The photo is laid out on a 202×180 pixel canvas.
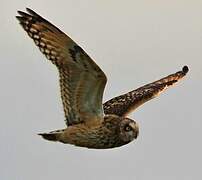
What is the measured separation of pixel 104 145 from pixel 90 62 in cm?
164

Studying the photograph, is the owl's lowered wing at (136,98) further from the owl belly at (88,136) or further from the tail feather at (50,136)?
the tail feather at (50,136)

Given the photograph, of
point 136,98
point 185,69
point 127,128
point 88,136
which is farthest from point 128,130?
point 185,69

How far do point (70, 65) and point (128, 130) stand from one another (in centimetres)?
151

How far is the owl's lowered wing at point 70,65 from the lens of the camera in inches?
497

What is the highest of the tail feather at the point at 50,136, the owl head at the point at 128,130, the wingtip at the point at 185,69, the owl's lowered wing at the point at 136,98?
the wingtip at the point at 185,69

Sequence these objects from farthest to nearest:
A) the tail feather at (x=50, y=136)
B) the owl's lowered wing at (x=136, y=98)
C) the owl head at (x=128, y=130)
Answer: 1. the owl's lowered wing at (x=136, y=98)
2. the owl head at (x=128, y=130)
3. the tail feather at (x=50, y=136)

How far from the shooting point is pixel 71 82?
13.1 meters

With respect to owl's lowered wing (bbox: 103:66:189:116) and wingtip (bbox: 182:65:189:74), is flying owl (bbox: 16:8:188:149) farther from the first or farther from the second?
wingtip (bbox: 182:65:189:74)

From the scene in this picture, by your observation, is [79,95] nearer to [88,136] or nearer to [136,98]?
[88,136]

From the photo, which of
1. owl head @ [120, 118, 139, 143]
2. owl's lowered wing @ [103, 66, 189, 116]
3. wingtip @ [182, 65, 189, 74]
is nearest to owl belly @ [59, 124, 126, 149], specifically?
owl head @ [120, 118, 139, 143]

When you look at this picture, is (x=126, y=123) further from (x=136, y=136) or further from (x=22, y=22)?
(x=22, y=22)

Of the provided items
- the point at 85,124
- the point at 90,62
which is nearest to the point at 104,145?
the point at 85,124

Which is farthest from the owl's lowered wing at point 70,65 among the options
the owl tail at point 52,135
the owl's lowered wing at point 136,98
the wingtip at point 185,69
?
the wingtip at point 185,69

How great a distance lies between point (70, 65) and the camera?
12.9 m
